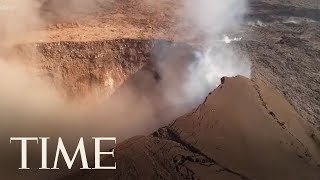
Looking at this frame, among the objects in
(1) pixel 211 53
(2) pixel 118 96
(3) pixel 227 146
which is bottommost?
(3) pixel 227 146

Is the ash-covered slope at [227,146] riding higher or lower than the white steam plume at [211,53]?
lower

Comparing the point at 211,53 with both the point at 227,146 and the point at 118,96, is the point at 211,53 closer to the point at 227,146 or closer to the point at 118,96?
the point at 118,96

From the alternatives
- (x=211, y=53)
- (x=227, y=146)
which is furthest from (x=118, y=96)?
(x=227, y=146)

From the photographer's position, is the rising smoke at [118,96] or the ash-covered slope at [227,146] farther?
the rising smoke at [118,96]

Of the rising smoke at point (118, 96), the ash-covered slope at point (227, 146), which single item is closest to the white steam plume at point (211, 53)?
the rising smoke at point (118, 96)

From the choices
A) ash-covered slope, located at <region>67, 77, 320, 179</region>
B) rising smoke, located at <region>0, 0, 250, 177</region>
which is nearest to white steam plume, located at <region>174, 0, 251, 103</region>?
rising smoke, located at <region>0, 0, 250, 177</region>

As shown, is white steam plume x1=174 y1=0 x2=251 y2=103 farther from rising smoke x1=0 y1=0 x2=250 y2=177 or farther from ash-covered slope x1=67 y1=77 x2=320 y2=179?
ash-covered slope x1=67 y1=77 x2=320 y2=179

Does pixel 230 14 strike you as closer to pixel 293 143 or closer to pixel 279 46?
pixel 279 46

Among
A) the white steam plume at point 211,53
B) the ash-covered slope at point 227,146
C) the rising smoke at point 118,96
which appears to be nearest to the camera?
the ash-covered slope at point 227,146

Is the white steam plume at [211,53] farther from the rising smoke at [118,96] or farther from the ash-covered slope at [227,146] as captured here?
the ash-covered slope at [227,146]
